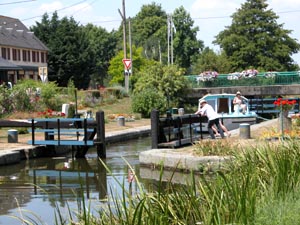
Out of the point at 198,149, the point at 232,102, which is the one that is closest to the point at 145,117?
the point at 232,102

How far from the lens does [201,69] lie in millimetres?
68125

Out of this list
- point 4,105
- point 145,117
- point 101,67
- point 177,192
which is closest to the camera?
point 177,192

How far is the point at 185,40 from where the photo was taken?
106 metres

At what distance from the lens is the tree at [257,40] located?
7481cm

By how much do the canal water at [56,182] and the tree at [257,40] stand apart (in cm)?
5187

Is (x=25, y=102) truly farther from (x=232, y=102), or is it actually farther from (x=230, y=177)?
(x=230, y=177)

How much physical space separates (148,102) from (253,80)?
34.2 ft

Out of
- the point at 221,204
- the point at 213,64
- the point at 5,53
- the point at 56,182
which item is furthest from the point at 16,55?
the point at 221,204

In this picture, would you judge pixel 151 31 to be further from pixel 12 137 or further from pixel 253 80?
pixel 12 137

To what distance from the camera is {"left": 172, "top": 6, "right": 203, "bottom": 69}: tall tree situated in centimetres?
10581

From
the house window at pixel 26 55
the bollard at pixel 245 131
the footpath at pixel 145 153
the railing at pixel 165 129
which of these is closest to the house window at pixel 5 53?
the house window at pixel 26 55

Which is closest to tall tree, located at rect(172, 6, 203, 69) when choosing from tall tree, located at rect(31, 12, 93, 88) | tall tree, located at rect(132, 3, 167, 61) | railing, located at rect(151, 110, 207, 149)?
tall tree, located at rect(132, 3, 167, 61)

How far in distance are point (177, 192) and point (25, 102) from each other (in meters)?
27.2

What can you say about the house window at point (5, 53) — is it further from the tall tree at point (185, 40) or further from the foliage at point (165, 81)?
the tall tree at point (185, 40)
